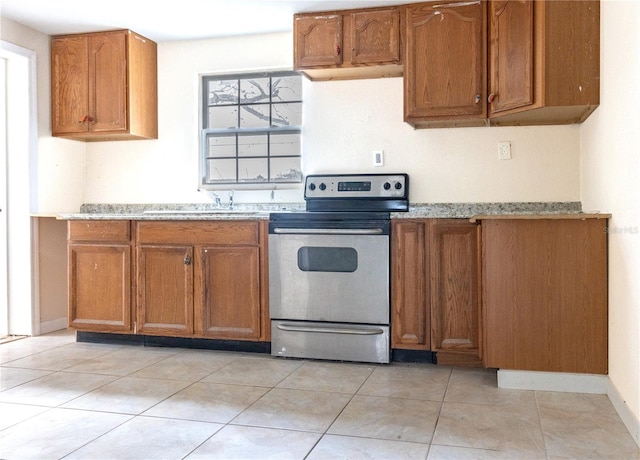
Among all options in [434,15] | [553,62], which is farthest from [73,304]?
[553,62]

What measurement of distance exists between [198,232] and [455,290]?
1545 millimetres

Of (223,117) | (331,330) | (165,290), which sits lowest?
(331,330)

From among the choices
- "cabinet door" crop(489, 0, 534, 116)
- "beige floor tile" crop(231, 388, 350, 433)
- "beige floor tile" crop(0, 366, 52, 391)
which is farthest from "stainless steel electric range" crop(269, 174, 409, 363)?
"beige floor tile" crop(0, 366, 52, 391)

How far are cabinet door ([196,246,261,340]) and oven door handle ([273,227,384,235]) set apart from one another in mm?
204

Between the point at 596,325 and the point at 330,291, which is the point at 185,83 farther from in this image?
the point at 596,325

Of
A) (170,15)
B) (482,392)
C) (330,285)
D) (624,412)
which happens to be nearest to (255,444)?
(482,392)

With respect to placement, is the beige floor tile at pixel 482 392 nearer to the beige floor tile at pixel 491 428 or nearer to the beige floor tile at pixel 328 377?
the beige floor tile at pixel 491 428

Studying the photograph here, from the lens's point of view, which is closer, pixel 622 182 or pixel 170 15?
pixel 622 182

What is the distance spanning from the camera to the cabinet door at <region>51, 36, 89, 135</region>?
4051 mm

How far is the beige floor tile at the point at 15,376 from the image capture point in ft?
9.09

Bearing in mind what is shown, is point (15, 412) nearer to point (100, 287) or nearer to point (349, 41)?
point (100, 287)

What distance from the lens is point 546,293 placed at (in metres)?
2.61

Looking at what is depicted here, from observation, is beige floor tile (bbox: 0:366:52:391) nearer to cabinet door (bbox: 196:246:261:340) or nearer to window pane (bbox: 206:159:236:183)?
cabinet door (bbox: 196:246:261:340)

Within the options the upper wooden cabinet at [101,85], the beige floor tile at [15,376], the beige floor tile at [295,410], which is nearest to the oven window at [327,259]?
the beige floor tile at [295,410]
